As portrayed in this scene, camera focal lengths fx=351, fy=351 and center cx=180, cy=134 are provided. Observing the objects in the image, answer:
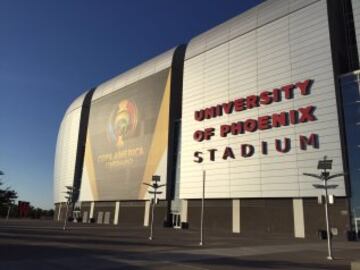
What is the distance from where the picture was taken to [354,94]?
41281 mm

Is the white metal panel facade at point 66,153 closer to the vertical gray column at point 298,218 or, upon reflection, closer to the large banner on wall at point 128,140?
the large banner on wall at point 128,140

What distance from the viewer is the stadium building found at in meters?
42.1

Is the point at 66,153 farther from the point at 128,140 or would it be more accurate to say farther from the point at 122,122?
the point at 128,140

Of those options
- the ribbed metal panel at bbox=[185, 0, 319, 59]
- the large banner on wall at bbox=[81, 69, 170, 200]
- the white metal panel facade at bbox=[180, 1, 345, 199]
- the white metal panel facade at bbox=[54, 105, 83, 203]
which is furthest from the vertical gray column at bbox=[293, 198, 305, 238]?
the white metal panel facade at bbox=[54, 105, 83, 203]

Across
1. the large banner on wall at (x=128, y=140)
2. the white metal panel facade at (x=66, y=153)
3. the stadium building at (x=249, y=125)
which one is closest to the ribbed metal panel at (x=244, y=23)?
the stadium building at (x=249, y=125)

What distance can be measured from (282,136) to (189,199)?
20.2 meters

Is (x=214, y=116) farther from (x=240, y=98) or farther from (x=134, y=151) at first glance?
(x=134, y=151)

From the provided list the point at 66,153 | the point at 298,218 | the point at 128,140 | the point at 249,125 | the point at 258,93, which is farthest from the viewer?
the point at 66,153

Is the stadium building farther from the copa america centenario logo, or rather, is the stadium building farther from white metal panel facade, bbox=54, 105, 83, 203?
white metal panel facade, bbox=54, 105, 83, 203

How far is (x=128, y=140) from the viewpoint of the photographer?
7381cm

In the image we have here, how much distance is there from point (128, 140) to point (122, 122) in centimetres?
526

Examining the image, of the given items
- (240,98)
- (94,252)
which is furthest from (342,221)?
(94,252)

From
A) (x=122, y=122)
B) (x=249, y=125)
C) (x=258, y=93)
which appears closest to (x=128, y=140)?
(x=122, y=122)

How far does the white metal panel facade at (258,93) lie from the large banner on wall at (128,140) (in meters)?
6.46
